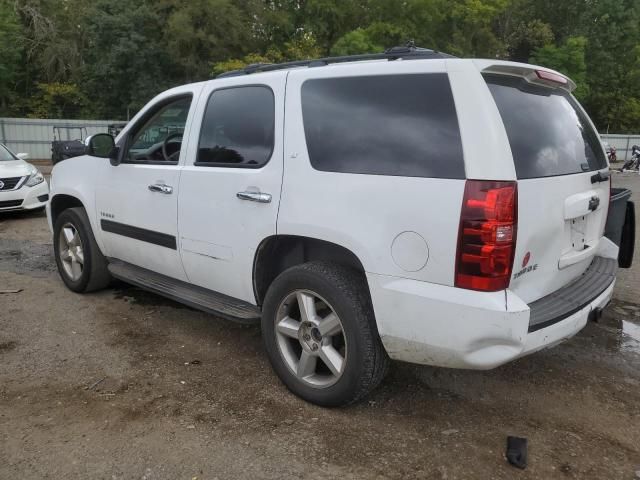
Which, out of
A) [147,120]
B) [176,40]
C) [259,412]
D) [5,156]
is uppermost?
[176,40]

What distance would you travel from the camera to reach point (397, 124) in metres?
2.82

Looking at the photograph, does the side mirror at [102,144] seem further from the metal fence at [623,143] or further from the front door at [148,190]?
the metal fence at [623,143]

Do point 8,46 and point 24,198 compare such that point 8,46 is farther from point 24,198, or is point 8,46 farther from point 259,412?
point 259,412

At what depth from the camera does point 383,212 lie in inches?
108

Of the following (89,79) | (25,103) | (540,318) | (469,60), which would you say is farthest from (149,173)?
(25,103)

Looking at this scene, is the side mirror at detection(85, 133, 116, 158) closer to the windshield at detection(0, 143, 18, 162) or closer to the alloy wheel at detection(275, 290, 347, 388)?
the alloy wheel at detection(275, 290, 347, 388)

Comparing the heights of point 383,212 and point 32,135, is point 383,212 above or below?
above

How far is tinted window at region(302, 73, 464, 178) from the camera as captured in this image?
266 cm

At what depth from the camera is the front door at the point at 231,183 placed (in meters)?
3.32

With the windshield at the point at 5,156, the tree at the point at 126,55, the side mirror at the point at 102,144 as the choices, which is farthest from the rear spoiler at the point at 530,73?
the tree at the point at 126,55

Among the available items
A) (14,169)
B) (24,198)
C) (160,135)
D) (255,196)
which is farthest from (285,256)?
(14,169)

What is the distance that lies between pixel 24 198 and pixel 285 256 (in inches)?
285

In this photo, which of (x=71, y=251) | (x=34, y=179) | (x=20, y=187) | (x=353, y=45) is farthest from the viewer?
(x=353, y=45)

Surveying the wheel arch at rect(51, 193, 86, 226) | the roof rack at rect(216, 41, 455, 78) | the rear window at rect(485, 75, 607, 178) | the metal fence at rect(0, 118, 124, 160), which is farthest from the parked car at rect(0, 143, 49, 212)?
the metal fence at rect(0, 118, 124, 160)
